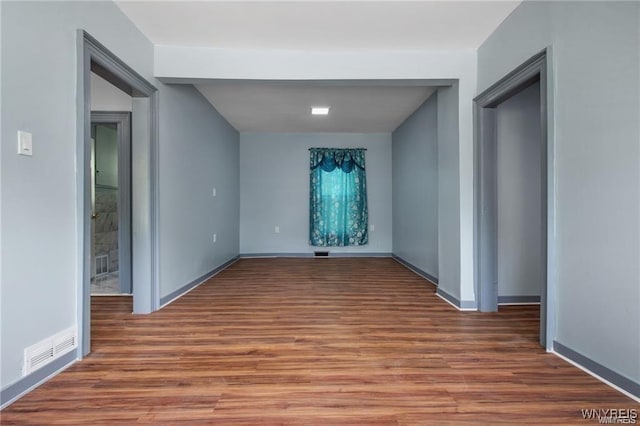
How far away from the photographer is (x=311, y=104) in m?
4.10

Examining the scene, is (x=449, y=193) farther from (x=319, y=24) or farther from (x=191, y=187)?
(x=191, y=187)

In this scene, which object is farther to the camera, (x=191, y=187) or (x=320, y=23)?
(x=191, y=187)

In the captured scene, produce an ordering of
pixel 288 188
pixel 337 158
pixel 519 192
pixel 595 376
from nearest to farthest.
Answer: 1. pixel 595 376
2. pixel 519 192
3. pixel 337 158
4. pixel 288 188

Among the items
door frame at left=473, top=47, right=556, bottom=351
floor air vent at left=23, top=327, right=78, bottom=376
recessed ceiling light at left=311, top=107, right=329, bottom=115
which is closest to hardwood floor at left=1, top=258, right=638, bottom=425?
floor air vent at left=23, top=327, right=78, bottom=376

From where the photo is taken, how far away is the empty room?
1432 mm

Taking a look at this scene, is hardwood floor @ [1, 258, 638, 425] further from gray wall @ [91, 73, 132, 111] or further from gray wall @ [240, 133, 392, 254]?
gray wall @ [240, 133, 392, 254]

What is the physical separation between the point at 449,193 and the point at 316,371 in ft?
6.98

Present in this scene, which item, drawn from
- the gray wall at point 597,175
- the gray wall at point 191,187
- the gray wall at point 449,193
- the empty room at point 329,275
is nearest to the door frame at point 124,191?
the empty room at point 329,275

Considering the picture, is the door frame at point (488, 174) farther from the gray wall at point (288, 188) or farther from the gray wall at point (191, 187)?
the gray wall at point (288, 188)

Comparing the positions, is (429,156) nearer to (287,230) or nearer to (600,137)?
(600,137)

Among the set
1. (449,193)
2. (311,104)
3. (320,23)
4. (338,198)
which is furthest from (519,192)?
(338,198)

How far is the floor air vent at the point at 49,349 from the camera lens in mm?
1505

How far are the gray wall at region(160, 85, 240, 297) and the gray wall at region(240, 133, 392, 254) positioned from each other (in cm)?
81

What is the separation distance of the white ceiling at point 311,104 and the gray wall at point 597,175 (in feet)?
5.88
